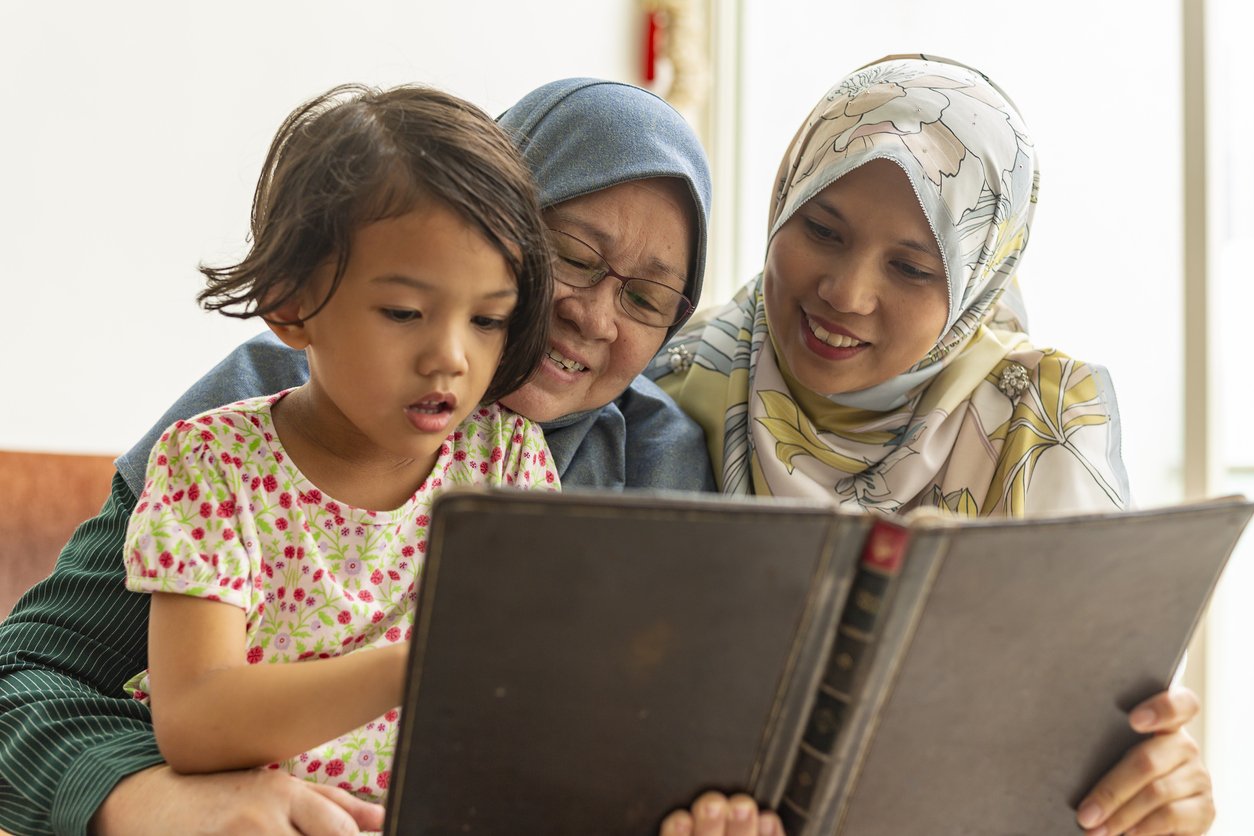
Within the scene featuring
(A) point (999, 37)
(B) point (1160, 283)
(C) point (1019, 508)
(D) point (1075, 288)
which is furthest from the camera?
(A) point (999, 37)

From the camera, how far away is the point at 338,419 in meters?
1.17

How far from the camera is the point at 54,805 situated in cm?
108

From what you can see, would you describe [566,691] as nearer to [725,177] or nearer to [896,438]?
[896,438]

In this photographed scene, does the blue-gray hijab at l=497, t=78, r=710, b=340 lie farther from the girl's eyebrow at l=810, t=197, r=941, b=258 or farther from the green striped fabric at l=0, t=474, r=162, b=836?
the green striped fabric at l=0, t=474, r=162, b=836

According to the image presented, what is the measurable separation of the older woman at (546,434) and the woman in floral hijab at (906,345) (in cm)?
14

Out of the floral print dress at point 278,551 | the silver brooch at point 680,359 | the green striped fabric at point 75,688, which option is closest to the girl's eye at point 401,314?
the floral print dress at point 278,551

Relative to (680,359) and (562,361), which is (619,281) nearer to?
(562,361)

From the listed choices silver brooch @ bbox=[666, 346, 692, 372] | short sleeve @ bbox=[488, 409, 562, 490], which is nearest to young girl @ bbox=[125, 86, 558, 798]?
short sleeve @ bbox=[488, 409, 562, 490]

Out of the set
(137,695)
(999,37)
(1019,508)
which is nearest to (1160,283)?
(999,37)

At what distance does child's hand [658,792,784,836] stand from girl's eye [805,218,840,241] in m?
0.86

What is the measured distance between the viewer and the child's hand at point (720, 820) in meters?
0.86

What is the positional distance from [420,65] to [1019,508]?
2662 mm

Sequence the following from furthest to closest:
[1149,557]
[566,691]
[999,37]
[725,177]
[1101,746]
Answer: [725,177] < [999,37] < [1101,746] < [1149,557] < [566,691]

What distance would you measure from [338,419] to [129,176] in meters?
2.18
